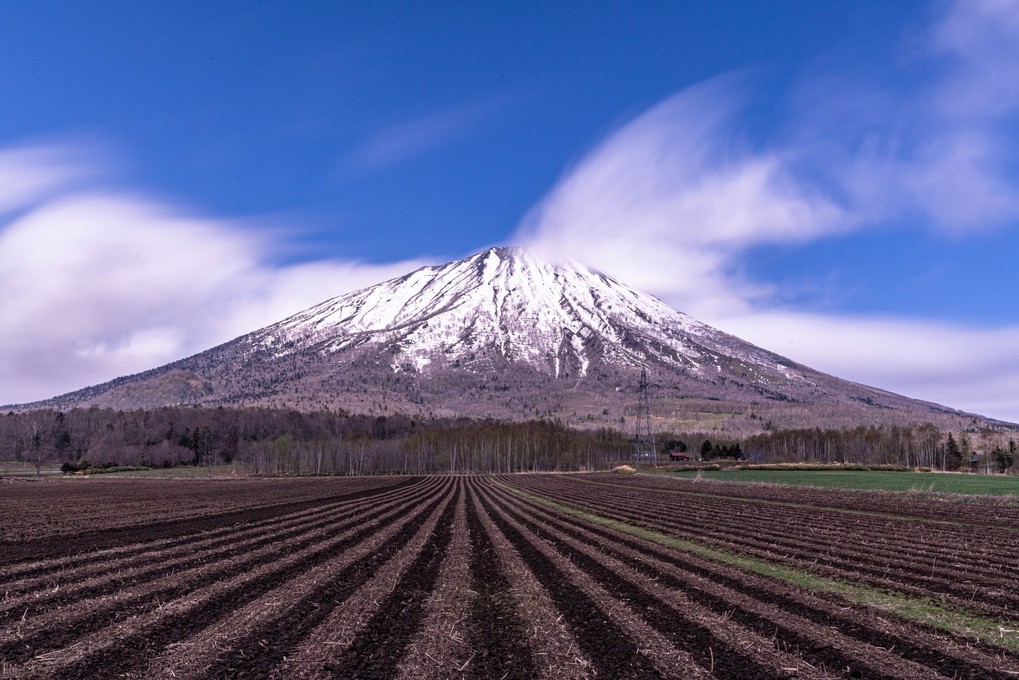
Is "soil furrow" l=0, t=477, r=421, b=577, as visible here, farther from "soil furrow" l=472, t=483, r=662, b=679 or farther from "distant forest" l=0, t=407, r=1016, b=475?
"distant forest" l=0, t=407, r=1016, b=475

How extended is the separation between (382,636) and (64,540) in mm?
20932

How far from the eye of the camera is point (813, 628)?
1200 cm

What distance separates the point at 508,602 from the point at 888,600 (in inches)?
380

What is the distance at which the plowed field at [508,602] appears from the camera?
9938mm

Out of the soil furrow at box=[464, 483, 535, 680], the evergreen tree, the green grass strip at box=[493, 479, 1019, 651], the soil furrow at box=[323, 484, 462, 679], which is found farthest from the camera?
the evergreen tree

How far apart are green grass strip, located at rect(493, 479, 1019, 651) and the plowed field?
3.2 inches

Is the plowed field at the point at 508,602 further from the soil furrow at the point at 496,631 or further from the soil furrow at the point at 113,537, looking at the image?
the soil furrow at the point at 113,537

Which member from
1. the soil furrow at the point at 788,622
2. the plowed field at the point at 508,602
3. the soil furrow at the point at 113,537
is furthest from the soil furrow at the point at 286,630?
the soil furrow at the point at 113,537

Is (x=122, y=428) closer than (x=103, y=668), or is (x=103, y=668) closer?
(x=103, y=668)

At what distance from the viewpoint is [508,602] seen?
46.6ft

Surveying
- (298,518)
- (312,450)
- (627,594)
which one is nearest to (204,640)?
(627,594)

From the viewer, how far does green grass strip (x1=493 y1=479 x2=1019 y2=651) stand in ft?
39.3

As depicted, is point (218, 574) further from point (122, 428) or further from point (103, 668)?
point (122, 428)

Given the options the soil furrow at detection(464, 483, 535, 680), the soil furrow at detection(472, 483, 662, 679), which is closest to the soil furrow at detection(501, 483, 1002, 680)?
the soil furrow at detection(472, 483, 662, 679)
